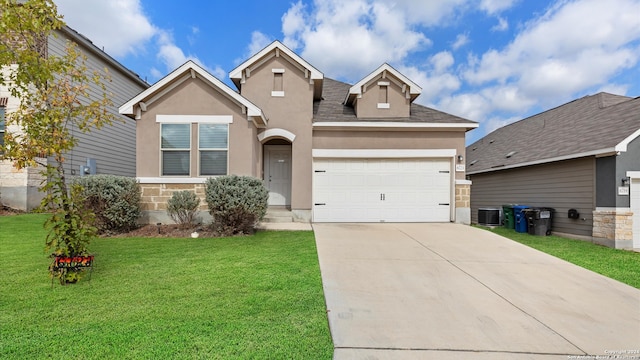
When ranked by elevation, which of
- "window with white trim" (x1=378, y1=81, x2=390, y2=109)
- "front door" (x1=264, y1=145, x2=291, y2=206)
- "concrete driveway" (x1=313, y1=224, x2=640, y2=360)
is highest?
"window with white trim" (x1=378, y1=81, x2=390, y2=109)

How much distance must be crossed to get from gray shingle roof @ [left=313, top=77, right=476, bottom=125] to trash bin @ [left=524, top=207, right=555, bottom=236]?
383cm

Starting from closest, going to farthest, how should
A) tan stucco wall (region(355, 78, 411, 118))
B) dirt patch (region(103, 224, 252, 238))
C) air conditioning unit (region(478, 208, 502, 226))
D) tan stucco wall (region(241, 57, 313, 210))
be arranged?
1. dirt patch (region(103, 224, 252, 238))
2. tan stucco wall (region(241, 57, 313, 210))
3. tan stucco wall (region(355, 78, 411, 118))
4. air conditioning unit (region(478, 208, 502, 226))

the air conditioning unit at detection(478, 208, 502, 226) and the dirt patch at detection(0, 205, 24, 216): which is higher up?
the dirt patch at detection(0, 205, 24, 216)

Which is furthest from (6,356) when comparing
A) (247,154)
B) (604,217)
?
(604,217)

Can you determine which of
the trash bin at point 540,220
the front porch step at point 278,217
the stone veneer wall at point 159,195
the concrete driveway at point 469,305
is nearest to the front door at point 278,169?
the front porch step at point 278,217

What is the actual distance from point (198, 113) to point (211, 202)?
3.10 meters

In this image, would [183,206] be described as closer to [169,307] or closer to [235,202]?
[235,202]

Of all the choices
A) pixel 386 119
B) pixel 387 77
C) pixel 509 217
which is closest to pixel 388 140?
pixel 386 119

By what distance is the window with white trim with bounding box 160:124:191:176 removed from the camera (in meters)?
9.59

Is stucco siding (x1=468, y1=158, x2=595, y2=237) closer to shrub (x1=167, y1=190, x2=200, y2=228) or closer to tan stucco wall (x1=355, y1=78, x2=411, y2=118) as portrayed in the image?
tan stucco wall (x1=355, y1=78, x2=411, y2=118)

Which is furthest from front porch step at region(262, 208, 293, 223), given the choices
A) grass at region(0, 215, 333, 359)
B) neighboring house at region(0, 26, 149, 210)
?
neighboring house at region(0, 26, 149, 210)

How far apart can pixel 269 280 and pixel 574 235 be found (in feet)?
34.5

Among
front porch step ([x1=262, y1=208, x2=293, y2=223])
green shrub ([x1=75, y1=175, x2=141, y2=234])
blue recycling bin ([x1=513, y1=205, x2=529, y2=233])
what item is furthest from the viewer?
blue recycling bin ([x1=513, y1=205, x2=529, y2=233])

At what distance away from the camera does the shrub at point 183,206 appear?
28.9 feet
